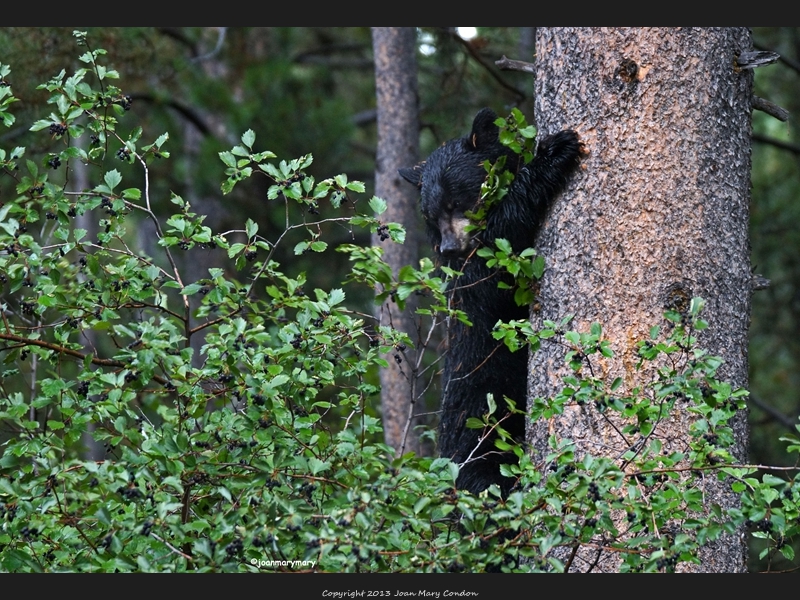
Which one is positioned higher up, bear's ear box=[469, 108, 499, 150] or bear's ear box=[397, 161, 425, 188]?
bear's ear box=[469, 108, 499, 150]

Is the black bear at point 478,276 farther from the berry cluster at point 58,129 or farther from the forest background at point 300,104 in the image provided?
the forest background at point 300,104

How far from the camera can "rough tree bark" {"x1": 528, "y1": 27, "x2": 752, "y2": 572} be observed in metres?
3.33

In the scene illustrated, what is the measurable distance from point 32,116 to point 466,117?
360 centimetres

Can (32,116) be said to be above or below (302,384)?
above

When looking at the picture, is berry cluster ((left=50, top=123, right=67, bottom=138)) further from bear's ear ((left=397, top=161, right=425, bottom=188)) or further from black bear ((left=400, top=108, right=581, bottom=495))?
bear's ear ((left=397, top=161, right=425, bottom=188))

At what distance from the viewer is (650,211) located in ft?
11.1

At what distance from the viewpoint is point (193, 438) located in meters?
2.69

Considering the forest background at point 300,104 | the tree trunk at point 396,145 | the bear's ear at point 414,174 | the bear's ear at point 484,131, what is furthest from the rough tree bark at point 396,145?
the bear's ear at point 484,131

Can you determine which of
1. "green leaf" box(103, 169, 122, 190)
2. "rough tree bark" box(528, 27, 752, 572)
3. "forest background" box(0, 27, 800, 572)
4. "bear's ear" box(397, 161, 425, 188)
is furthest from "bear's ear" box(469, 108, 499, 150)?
"green leaf" box(103, 169, 122, 190)

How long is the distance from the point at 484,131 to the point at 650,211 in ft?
5.10

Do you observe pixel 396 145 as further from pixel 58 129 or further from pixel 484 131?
pixel 58 129

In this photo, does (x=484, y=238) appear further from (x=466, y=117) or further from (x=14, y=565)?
(x=466, y=117)

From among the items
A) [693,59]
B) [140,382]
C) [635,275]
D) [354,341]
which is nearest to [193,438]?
[140,382]

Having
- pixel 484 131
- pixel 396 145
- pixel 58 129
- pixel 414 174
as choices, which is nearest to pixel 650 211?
pixel 484 131
